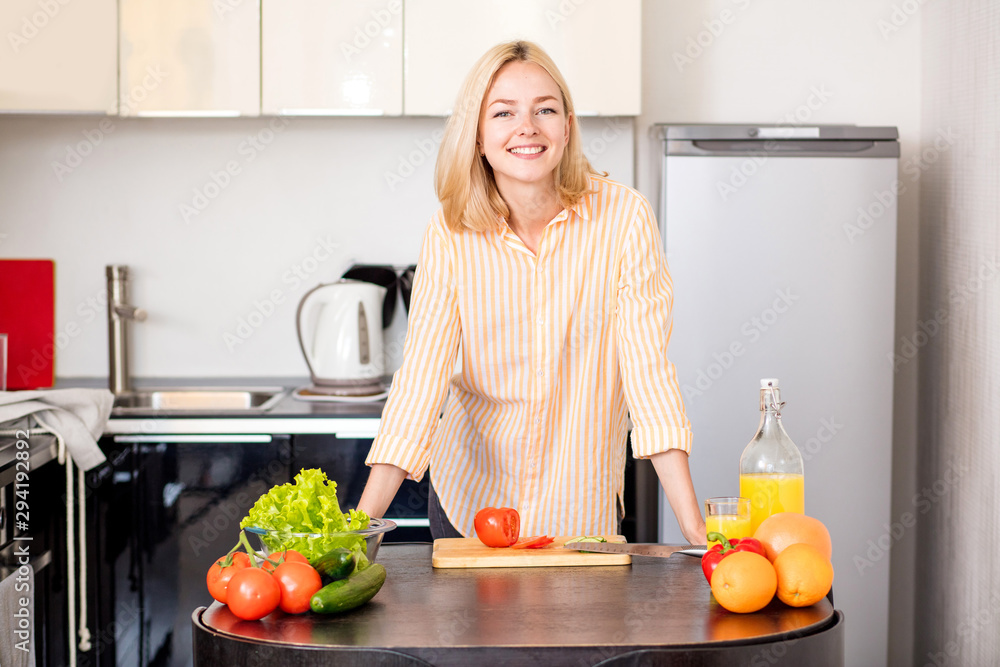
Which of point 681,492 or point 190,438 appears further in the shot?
point 190,438

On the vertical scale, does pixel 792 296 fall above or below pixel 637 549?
above

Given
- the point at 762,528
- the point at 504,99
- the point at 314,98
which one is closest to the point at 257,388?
the point at 314,98

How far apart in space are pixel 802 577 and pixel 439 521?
773mm

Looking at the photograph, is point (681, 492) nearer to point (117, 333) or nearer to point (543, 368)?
point (543, 368)

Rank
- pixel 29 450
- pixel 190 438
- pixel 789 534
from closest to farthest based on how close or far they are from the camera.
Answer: pixel 789 534 → pixel 29 450 → pixel 190 438

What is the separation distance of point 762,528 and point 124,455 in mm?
1682

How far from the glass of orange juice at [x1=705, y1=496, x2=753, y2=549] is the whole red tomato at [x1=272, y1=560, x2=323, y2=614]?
19.4 inches

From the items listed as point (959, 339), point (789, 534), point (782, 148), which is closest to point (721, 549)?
point (789, 534)

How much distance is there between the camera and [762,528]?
110cm

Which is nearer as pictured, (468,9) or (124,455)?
(124,455)

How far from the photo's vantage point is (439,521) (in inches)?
65.3

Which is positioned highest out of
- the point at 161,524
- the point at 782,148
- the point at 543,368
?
the point at 782,148

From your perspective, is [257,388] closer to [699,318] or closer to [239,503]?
[239,503]

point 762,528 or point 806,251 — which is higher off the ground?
point 806,251
